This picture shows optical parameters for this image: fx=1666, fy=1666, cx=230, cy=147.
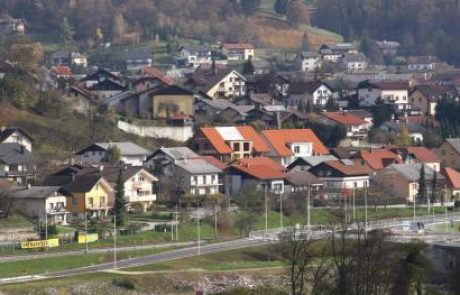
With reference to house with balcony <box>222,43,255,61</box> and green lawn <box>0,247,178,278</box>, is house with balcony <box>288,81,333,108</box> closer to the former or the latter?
house with balcony <box>222,43,255,61</box>

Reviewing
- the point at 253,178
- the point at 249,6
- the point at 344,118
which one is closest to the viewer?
the point at 253,178

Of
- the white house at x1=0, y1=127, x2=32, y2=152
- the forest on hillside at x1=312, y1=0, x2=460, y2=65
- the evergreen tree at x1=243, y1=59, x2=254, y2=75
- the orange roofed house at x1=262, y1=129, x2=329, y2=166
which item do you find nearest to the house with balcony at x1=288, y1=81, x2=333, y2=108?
the evergreen tree at x1=243, y1=59, x2=254, y2=75

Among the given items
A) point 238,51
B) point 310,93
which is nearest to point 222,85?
point 310,93

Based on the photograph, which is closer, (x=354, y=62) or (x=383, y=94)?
(x=383, y=94)

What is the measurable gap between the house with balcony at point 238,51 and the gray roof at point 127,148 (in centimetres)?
3156

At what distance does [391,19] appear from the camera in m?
95.6

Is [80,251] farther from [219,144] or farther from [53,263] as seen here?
[219,144]

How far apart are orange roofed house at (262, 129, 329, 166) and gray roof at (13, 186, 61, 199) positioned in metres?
11.7

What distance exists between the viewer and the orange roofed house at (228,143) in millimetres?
49438

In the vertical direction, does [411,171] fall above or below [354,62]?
below

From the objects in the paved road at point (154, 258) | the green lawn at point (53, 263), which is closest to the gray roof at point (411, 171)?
the paved road at point (154, 258)

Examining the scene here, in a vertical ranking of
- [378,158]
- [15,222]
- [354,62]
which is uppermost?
[354,62]

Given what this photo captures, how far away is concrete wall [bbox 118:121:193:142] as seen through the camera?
50.7 meters

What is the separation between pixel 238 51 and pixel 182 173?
34.9m
